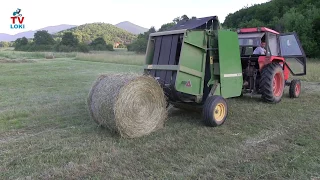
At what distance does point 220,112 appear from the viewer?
5.71 meters

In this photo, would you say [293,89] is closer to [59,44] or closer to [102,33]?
[59,44]

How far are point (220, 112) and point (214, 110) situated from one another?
1.02 ft

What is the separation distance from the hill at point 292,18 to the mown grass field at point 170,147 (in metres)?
15.6

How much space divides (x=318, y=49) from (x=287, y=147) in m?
25.5

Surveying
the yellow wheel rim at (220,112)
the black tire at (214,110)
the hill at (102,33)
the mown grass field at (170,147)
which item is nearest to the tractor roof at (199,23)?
the black tire at (214,110)

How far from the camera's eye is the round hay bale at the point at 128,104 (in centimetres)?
462

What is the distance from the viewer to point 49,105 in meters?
7.47

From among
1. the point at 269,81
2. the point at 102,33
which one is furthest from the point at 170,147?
the point at 102,33

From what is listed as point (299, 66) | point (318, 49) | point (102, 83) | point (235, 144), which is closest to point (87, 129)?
point (102, 83)

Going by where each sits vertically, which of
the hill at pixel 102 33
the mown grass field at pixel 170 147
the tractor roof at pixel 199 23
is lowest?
the mown grass field at pixel 170 147

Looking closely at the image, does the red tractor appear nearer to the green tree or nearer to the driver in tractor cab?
the driver in tractor cab

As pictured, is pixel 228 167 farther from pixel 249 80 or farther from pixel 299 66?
pixel 299 66

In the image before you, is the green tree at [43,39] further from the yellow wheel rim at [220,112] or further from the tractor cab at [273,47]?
the yellow wheel rim at [220,112]

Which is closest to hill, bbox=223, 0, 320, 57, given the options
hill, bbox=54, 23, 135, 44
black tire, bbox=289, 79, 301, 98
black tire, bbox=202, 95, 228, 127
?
black tire, bbox=289, 79, 301, 98
